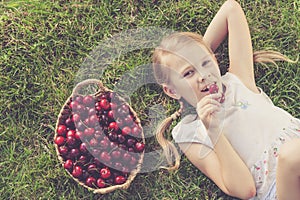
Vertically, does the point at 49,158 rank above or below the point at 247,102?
below

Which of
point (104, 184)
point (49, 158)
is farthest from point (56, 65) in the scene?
point (104, 184)

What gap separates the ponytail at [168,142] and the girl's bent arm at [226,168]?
148 mm

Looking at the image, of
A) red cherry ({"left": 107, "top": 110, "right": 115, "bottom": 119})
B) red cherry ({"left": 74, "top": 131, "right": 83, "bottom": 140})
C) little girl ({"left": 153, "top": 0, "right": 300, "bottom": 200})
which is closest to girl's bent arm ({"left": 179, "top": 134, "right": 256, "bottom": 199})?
little girl ({"left": 153, "top": 0, "right": 300, "bottom": 200})

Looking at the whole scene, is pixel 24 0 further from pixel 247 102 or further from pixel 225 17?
pixel 247 102

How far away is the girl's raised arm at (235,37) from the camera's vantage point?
219cm

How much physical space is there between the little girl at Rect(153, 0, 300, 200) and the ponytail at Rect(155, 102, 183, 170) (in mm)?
96

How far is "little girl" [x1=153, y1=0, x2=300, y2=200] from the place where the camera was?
1965 millimetres

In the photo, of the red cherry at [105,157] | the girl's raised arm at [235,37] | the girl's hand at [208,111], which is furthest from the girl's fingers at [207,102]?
the red cherry at [105,157]

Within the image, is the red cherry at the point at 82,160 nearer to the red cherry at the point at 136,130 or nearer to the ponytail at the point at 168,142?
the red cherry at the point at 136,130

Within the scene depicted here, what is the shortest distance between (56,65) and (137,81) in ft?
1.24

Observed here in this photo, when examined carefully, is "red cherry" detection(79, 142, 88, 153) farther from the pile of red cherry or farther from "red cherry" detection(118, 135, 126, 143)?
"red cherry" detection(118, 135, 126, 143)

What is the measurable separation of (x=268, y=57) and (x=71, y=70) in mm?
879

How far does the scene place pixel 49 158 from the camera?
7.63ft

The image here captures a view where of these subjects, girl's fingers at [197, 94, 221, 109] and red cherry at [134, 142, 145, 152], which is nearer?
girl's fingers at [197, 94, 221, 109]
